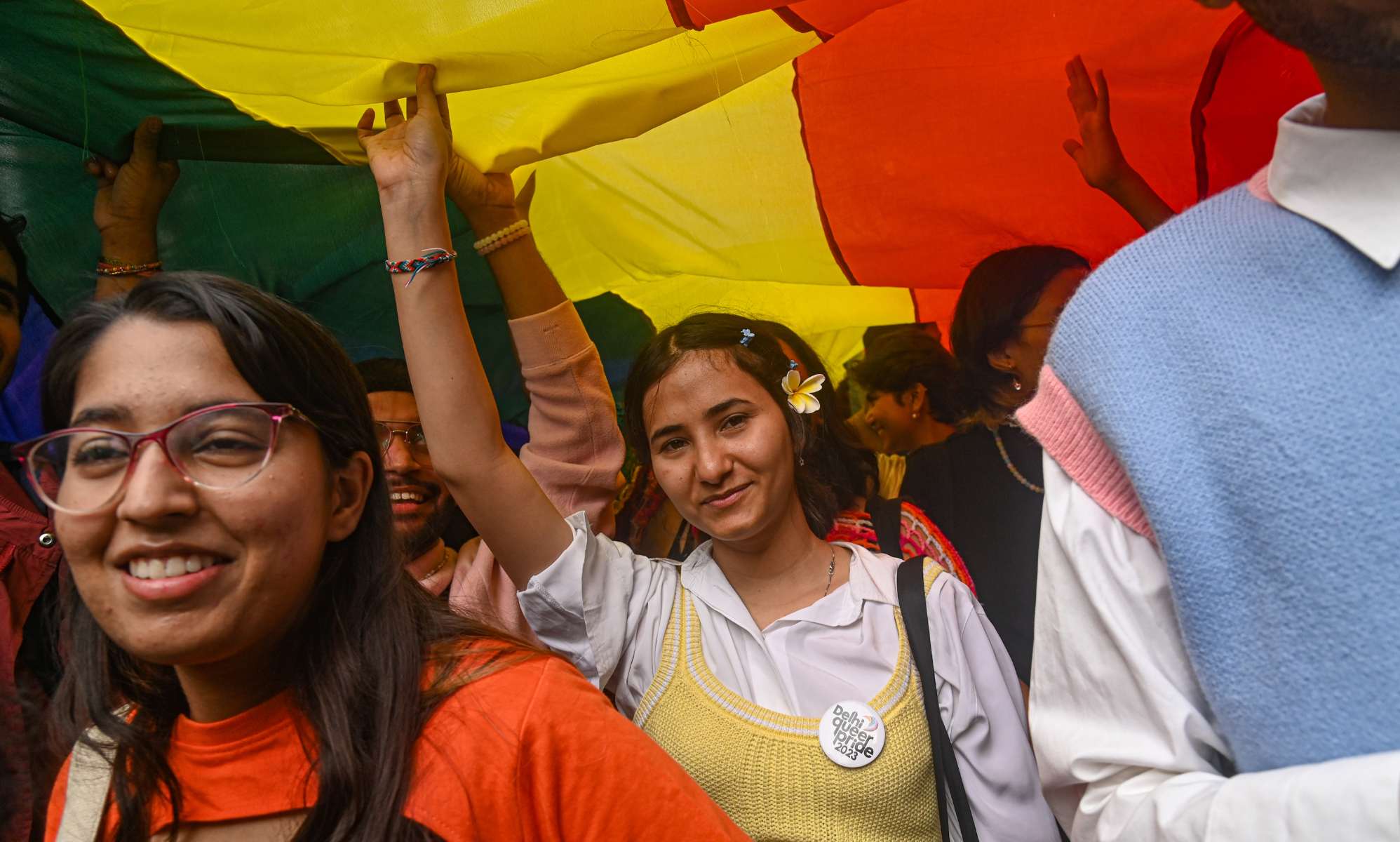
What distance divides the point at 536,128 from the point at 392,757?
1.25 metres

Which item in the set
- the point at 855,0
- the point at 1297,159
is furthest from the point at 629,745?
the point at 855,0

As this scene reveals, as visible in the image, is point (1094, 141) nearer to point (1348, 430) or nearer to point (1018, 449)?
point (1018, 449)

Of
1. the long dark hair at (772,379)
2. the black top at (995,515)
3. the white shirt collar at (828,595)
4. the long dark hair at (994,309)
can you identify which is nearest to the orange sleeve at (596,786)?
the white shirt collar at (828,595)

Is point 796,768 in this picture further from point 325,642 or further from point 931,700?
point 325,642

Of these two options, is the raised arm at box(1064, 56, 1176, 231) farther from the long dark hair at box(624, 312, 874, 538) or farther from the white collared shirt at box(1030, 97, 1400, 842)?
the white collared shirt at box(1030, 97, 1400, 842)

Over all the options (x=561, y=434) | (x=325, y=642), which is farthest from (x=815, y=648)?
(x=325, y=642)

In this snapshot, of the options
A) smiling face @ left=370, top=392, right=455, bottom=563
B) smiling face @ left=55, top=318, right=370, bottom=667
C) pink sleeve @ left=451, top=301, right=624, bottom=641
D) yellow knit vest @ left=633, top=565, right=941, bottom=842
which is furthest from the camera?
smiling face @ left=370, top=392, right=455, bottom=563

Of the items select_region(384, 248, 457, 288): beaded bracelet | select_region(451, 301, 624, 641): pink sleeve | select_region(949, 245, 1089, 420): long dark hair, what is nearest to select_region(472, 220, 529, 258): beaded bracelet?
select_region(451, 301, 624, 641): pink sleeve

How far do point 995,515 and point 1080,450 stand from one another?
1349 mm

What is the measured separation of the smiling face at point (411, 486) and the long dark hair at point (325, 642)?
0.87 metres

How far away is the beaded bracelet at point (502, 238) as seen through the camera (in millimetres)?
2189

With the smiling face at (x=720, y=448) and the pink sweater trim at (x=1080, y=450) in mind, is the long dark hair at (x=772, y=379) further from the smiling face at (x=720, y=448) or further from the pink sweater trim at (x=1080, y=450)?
the pink sweater trim at (x=1080, y=450)

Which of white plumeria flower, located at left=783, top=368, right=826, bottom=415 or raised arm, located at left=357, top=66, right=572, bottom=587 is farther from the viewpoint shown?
white plumeria flower, located at left=783, top=368, right=826, bottom=415

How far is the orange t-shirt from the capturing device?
129cm
